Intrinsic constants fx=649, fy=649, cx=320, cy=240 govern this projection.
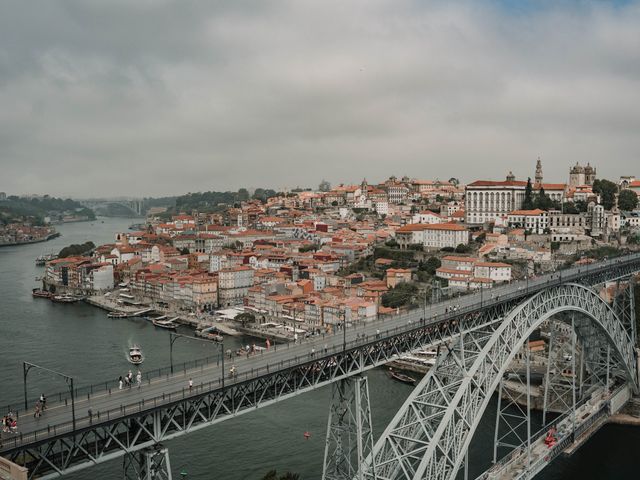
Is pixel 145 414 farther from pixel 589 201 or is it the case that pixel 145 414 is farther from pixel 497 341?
pixel 589 201

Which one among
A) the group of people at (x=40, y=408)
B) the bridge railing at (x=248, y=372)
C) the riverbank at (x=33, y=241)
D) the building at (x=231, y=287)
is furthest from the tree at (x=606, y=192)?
the riverbank at (x=33, y=241)

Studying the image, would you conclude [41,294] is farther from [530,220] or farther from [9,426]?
[9,426]

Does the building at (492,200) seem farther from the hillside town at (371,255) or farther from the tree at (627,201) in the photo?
the tree at (627,201)

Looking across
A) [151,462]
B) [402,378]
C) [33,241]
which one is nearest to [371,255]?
[402,378]

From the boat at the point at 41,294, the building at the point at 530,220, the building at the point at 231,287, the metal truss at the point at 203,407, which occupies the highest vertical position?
the building at the point at 530,220

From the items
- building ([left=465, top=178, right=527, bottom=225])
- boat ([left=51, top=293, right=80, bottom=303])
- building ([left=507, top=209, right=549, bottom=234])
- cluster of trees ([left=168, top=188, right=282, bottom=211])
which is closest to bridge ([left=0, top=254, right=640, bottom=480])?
building ([left=507, top=209, right=549, bottom=234])

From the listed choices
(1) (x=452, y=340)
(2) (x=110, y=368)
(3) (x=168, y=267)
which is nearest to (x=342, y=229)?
(3) (x=168, y=267)
